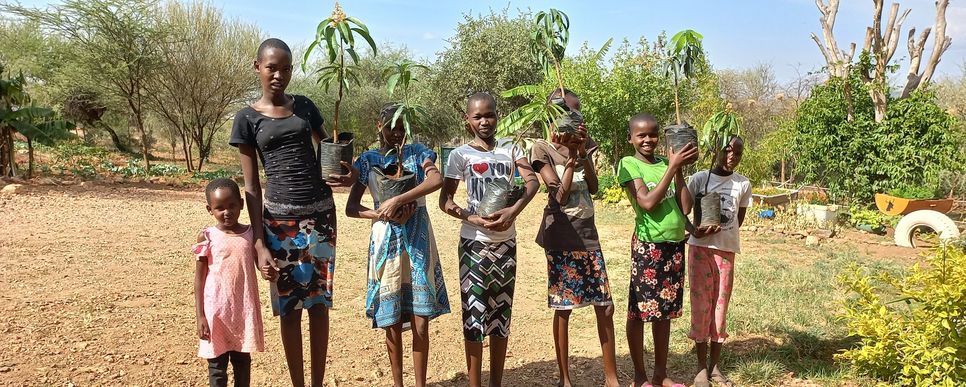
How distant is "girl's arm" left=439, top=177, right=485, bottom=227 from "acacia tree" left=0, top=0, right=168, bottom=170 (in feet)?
49.6

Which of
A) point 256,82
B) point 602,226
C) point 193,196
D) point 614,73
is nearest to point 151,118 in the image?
point 256,82

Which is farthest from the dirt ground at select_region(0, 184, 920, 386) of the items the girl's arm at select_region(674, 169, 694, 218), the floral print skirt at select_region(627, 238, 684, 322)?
the girl's arm at select_region(674, 169, 694, 218)

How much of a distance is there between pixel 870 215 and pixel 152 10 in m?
17.2

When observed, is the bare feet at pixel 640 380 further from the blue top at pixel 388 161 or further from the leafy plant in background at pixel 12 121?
the leafy plant in background at pixel 12 121

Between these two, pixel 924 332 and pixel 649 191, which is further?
pixel 649 191

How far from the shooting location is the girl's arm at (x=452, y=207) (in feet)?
8.93

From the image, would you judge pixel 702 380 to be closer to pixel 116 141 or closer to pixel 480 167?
pixel 480 167

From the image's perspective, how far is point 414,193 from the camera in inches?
104

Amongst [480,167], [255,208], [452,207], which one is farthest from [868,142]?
[255,208]

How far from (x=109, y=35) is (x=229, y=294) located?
1588 centimetres

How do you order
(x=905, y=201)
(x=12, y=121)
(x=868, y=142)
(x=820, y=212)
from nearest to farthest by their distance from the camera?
1. (x=905, y=201)
2. (x=820, y=212)
3. (x=868, y=142)
4. (x=12, y=121)

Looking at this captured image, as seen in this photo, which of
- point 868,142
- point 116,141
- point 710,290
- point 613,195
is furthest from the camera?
point 116,141

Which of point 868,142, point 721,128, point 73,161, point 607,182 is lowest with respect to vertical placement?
point 607,182

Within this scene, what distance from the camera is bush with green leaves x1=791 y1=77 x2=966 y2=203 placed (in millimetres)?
9984
